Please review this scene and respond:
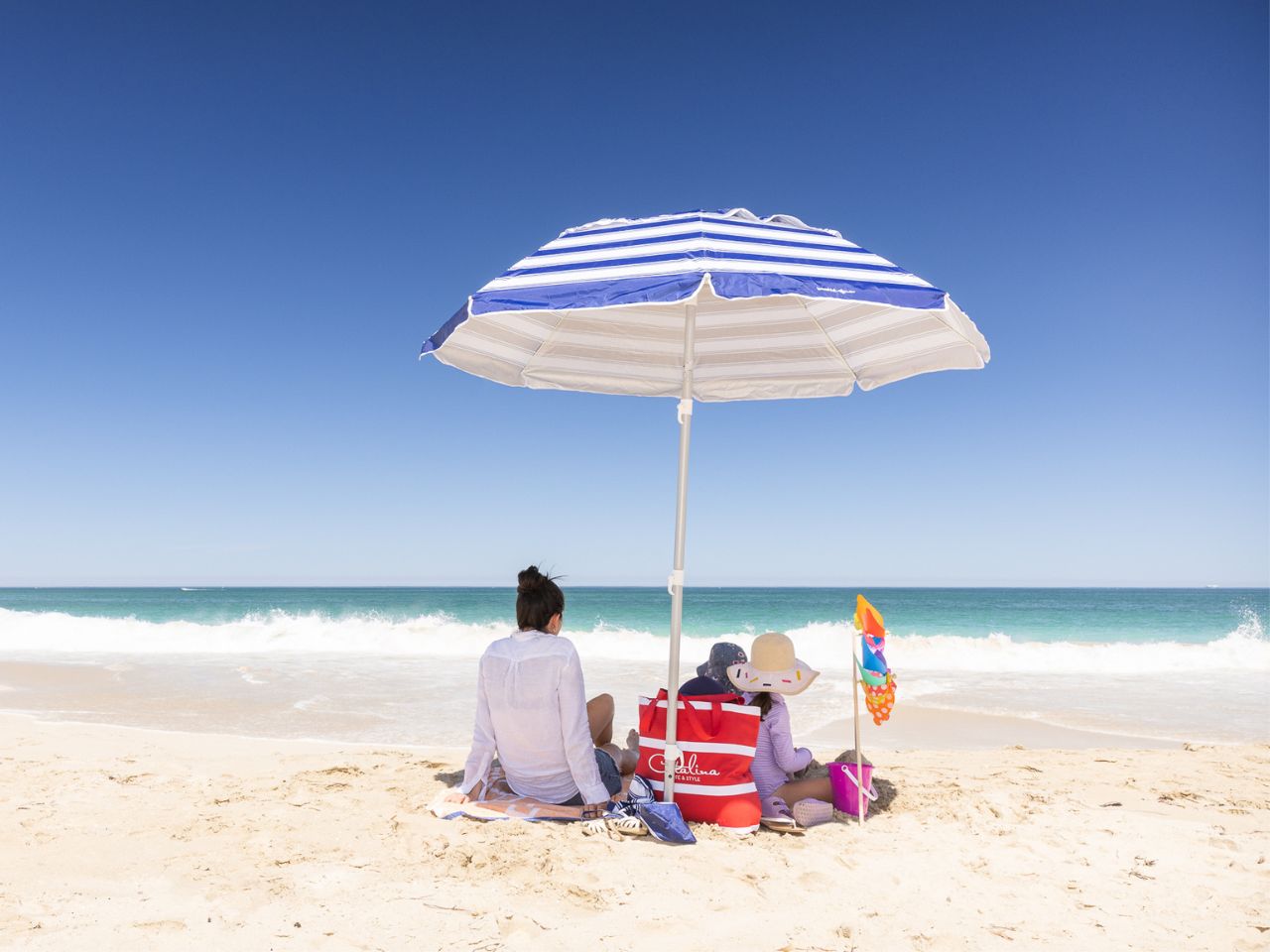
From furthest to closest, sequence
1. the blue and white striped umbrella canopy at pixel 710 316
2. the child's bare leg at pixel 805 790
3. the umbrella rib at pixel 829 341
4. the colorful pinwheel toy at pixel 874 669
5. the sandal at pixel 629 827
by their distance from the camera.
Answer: the umbrella rib at pixel 829 341 < the child's bare leg at pixel 805 790 < the colorful pinwheel toy at pixel 874 669 < the sandal at pixel 629 827 < the blue and white striped umbrella canopy at pixel 710 316

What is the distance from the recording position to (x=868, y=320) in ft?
13.9

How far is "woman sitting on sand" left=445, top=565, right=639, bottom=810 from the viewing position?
12.2 feet

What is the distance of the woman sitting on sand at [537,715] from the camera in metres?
3.71

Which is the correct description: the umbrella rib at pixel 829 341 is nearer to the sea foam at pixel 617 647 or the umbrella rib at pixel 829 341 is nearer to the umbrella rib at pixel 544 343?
the umbrella rib at pixel 544 343

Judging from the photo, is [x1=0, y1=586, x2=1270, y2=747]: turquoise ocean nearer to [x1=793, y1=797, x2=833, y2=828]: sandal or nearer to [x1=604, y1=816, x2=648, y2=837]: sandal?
[x1=604, y1=816, x2=648, y2=837]: sandal

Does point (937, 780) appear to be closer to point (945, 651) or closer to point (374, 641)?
point (945, 651)

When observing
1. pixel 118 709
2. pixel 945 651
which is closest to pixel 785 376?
pixel 118 709

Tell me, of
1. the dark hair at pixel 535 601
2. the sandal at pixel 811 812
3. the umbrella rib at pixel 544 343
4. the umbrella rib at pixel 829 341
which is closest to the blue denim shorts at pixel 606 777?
the dark hair at pixel 535 601

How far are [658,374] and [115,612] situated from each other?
4282 centimetres

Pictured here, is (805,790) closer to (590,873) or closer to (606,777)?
(606,777)

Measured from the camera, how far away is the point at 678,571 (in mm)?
3939

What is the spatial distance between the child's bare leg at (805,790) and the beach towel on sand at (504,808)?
2.79 ft

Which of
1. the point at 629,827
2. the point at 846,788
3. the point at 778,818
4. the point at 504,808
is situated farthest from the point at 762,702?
the point at 504,808

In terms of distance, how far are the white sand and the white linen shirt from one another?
0.27 meters
